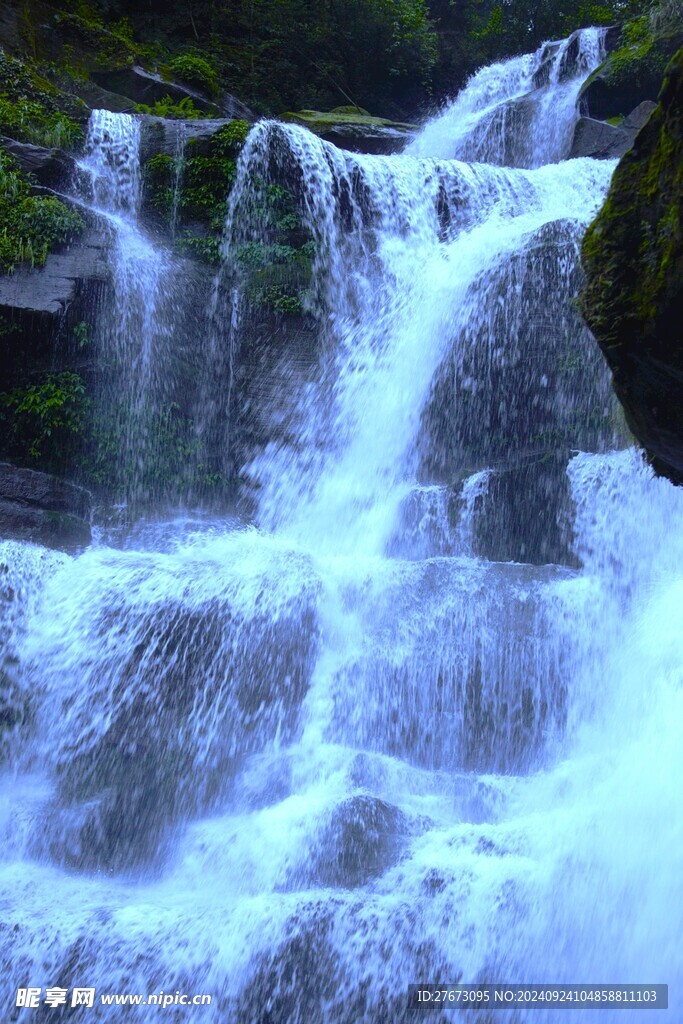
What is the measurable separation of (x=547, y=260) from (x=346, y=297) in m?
2.92

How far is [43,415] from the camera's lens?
9.73 meters

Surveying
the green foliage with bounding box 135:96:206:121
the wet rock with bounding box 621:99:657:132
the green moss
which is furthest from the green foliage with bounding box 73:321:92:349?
the wet rock with bounding box 621:99:657:132

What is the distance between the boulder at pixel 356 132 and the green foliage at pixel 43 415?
8.38 metres

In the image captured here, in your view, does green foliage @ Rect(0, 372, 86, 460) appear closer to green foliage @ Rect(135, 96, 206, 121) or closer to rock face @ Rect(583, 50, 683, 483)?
green foliage @ Rect(135, 96, 206, 121)

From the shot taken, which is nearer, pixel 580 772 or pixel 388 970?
pixel 388 970

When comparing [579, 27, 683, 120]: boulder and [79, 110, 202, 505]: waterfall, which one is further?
[579, 27, 683, 120]: boulder

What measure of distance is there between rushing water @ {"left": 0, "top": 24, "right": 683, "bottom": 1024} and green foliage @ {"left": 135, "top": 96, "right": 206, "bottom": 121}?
10.1 feet

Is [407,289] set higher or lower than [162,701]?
higher

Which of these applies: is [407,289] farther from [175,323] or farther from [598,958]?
[598,958]

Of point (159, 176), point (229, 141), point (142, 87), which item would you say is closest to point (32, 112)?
point (159, 176)

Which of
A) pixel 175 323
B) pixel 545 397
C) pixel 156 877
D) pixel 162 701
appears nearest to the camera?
pixel 156 877

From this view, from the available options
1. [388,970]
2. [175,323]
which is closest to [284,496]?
[175,323]

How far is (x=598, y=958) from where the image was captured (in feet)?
13.5

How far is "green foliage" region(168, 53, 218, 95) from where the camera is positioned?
15.6 metres
